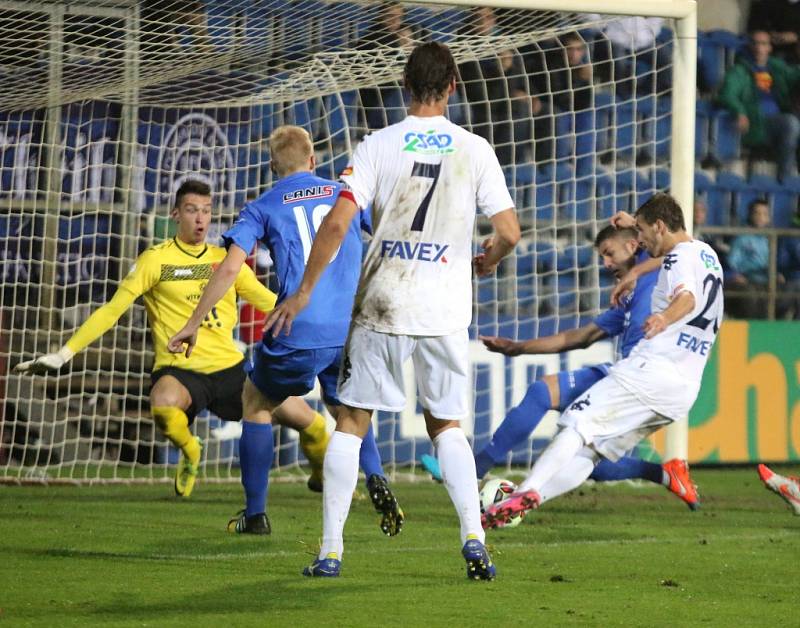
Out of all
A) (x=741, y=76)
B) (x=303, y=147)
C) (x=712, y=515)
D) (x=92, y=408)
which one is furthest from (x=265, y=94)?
(x=741, y=76)

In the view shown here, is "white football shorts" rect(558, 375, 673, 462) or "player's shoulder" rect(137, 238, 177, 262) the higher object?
"player's shoulder" rect(137, 238, 177, 262)

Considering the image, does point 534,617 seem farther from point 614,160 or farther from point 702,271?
point 614,160

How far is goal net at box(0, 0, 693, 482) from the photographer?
30.4ft

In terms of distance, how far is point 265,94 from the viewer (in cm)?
1006

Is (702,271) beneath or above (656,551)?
above

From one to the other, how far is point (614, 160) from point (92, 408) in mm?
4092

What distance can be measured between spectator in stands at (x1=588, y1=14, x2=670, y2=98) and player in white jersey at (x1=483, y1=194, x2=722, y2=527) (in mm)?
3432

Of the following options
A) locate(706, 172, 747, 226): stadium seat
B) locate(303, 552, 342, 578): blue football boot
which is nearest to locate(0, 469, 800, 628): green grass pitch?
locate(303, 552, 342, 578): blue football boot

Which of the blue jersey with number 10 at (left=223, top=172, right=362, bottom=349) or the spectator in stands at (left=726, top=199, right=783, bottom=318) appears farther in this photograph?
the spectator in stands at (left=726, top=199, right=783, bottom=318)

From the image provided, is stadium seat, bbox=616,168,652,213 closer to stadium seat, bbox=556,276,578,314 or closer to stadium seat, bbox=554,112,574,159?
stadium seat, bbox=554,112,574,159

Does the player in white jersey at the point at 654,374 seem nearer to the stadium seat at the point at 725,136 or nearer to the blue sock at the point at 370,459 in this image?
the blue sock at the point at 370,459

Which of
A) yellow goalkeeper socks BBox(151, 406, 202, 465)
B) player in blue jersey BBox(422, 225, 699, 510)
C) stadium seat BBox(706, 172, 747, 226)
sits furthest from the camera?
stadium seat BBox(706, 172, 747, 226)

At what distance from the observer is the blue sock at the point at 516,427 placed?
312 inches

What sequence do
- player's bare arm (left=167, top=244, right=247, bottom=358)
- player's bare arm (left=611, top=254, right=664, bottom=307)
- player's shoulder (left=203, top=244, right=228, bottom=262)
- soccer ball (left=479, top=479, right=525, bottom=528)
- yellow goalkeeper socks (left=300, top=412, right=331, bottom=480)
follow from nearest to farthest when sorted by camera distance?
player's bare arm (left=167, top=244, right=247, bottom=358) < soccer ball (left=479, top=479, right=525, bottom=528) < player's bare arm (left=611, top=254, right=664, bottom=307) < yellow goalkeeper socks (left=300, top=412, right=331, bottom=480) < player's shoulder (left=203, top=244, right=228, bottom=262)
